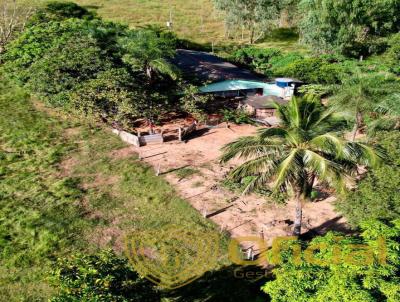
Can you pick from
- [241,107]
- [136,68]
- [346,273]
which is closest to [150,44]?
[136,68]

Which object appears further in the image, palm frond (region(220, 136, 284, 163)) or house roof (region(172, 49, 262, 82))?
house roof (region(172, 49, 262, 82))

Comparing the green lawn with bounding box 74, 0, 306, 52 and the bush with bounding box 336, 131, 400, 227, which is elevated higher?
the green lawn with bounding box 74, 0, 306, 52

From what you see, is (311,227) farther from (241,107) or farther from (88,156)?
(241,107)

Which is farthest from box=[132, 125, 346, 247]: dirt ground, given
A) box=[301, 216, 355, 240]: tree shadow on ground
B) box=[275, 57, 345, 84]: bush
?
box=[275, 57, 345, 84]: bush

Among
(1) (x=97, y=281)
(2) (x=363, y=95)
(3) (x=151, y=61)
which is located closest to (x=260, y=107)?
(3) (x=151, y=61)

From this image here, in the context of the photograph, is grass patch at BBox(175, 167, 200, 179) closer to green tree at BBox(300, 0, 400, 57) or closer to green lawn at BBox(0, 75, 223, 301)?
green lawn at BBox(0, 75, 223, 301)

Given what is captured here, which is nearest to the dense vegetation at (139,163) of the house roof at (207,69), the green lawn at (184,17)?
the house roof at (207,69)

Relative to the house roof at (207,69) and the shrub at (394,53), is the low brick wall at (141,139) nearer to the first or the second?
the house roof at (207,69)

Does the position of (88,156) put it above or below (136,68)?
below
